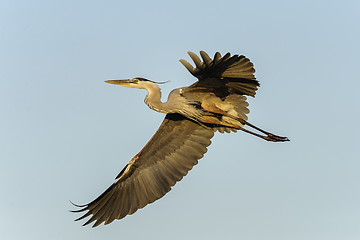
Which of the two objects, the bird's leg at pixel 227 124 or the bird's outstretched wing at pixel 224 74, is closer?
the bird's outstretched wing at pixel 224 74

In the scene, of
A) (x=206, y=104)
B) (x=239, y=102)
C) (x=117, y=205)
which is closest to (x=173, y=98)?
(x=206, y=104)

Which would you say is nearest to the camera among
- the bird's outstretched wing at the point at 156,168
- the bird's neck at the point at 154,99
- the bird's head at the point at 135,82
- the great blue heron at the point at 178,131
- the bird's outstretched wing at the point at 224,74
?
the bird's outstretched wing at the point at 224,74

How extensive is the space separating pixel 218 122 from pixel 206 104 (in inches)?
21.6

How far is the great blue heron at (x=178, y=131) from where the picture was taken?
10.2 m

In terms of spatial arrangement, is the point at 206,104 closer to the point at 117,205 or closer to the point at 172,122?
the point at 172,122

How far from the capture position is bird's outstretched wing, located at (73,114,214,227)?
10.7 metres

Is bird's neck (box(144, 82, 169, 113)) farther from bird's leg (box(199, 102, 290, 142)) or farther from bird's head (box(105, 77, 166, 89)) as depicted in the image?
bird's leg (box(199, 102, 290, 142))

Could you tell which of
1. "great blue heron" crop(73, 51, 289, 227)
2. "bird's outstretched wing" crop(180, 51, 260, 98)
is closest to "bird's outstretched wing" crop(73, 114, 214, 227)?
"great blue heron" crop(73, 51, 289, 227)

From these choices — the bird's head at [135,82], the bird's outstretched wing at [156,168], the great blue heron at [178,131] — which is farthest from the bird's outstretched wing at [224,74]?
the bird's outstretched wing at [156,168]

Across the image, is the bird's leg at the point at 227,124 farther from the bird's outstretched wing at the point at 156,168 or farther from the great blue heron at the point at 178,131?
the bird's outstretched wing at the point at 156,168

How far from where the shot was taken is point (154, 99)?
10.6 metres

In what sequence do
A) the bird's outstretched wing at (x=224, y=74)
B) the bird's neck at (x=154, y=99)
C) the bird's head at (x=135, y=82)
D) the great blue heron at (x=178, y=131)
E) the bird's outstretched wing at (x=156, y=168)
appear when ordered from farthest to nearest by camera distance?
the bird's head at (x=135, y=82), the bird's outstretched wing at (x=156, y=168), the bird's neck at (x=154, y=99), the great blue heron at (x=178, y=131), the bird's outstretched wing at (x=224, y=74)

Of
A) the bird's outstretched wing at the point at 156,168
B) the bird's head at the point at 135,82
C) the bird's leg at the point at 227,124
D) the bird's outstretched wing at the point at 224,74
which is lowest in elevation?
the bird's outstretched wing at the point at 156,168

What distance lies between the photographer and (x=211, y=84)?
1017 cm
